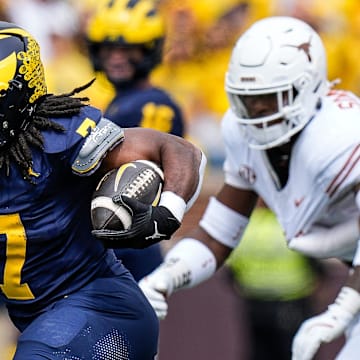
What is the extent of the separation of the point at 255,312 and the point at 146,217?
294 centimetres

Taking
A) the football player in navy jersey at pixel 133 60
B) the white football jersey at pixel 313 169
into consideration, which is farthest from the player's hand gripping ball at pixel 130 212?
the football player in navy jersey at pixel 133 60

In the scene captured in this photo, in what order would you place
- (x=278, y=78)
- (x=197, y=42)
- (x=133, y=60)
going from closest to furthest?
(x=278, y=78), (x=133, y=60), (x=197, y=42)

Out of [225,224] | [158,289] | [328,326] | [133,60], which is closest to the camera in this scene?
[328,326]

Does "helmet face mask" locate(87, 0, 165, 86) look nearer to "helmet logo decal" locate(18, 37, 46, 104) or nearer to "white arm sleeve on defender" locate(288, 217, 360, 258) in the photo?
"white arm sleeve on defender" locate(288, 217, 360, 258)

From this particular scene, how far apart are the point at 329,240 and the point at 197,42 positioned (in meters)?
3.56

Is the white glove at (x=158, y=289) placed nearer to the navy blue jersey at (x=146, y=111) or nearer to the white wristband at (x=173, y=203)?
the white wristband at (x=173, y=203)

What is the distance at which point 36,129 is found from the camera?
359 cm

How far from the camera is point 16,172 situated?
3.58 meters

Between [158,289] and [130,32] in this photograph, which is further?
[130,32]

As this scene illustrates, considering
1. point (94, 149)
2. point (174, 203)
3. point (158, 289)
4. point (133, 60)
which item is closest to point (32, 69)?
point (94, 149)

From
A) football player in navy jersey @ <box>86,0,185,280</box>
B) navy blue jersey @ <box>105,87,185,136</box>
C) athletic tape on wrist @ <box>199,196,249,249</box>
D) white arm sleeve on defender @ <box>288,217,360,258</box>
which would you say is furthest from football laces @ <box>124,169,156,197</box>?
navy blue jersey @ <box>105,87,185,136</box>

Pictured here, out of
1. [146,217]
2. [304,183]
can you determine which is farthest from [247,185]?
[146,217]

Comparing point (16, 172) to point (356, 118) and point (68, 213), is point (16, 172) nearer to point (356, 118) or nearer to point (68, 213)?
point (68, 213)

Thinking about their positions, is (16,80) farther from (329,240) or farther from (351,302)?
(329,240)
